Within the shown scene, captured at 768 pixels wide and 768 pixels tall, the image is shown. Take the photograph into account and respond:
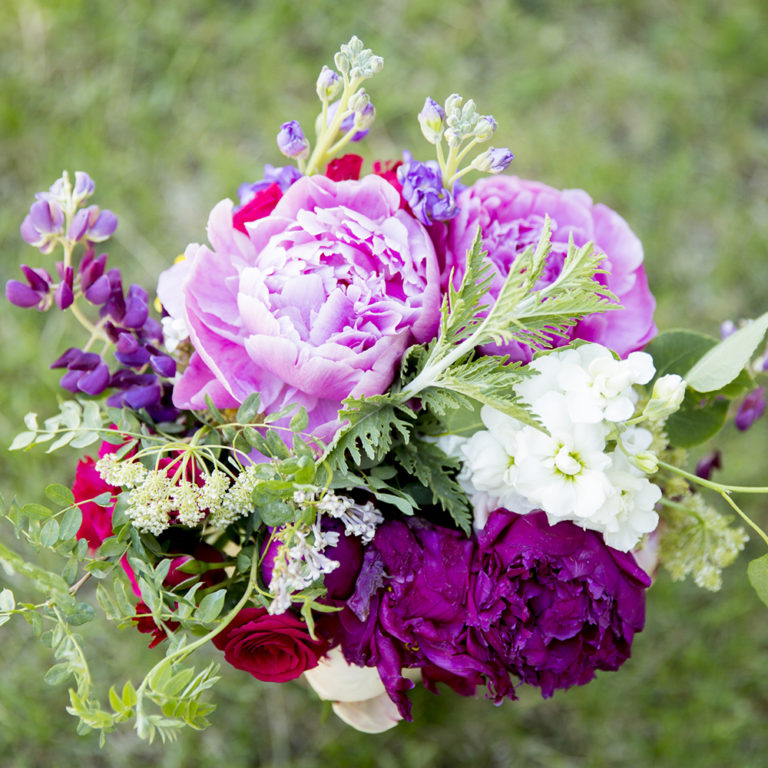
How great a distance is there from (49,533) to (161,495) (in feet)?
0.29

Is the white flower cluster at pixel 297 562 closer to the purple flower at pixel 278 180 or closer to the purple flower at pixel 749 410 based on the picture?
the purple flower at pixel 278 180

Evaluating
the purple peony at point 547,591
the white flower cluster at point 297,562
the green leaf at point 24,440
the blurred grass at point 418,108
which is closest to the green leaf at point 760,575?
the purple peony at point 547,591

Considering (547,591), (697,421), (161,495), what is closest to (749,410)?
(697,421)

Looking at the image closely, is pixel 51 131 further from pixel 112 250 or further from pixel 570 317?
pixel 570 317

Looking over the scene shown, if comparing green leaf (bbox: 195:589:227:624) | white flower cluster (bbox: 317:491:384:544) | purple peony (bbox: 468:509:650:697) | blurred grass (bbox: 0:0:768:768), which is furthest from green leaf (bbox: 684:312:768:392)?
blurred grass (bbox: 0:0:768:768)

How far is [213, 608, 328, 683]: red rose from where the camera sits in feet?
1.92

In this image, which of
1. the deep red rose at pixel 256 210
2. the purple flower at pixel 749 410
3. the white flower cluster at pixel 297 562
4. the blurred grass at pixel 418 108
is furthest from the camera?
the blurred grass at pixel 418 108

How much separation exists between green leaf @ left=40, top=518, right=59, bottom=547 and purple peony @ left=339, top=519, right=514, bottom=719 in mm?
210

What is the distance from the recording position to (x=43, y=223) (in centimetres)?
66

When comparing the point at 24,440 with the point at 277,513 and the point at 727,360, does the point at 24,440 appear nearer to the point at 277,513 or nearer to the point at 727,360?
the point at 277,513

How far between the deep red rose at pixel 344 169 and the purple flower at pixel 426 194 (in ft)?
0.19

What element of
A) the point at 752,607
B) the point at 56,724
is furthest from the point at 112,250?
the point at 752,607

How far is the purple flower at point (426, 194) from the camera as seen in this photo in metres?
0.60

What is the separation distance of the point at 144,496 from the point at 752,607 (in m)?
1.02
